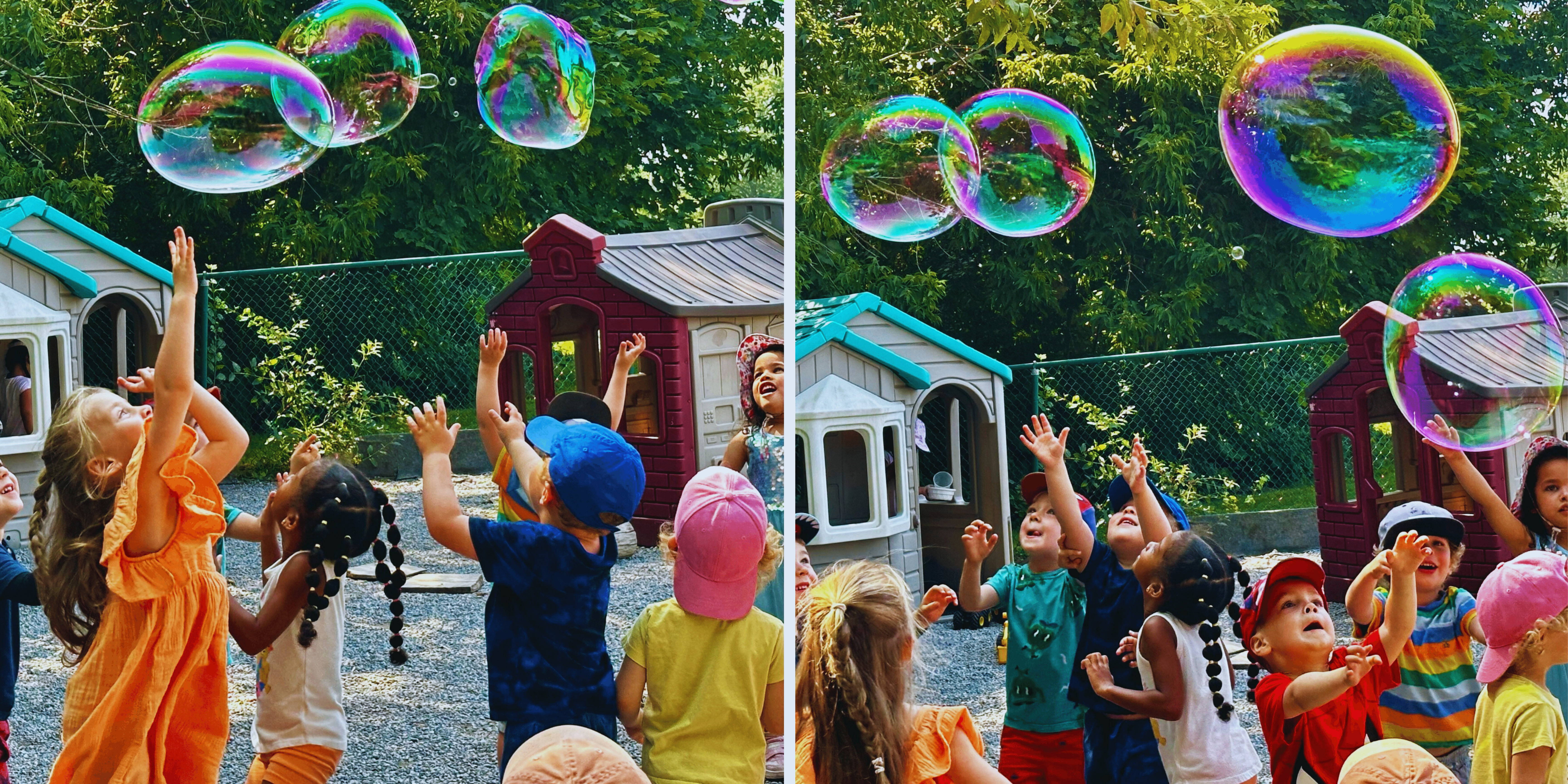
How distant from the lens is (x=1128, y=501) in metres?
2.43

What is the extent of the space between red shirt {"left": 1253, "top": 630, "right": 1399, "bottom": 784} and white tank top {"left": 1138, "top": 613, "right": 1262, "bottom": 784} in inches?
2.4

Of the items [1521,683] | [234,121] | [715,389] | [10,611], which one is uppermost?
[234,121]

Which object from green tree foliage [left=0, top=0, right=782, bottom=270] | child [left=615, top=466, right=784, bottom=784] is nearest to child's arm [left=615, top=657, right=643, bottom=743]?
child [left=615, top=466, right=784, bottom=784]

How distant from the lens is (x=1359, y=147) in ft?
8.06

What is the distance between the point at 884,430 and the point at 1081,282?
32.3 inches

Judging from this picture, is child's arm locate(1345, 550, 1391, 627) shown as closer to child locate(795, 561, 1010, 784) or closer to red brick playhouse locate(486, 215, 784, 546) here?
child locate(795, 561, 1010, 784)

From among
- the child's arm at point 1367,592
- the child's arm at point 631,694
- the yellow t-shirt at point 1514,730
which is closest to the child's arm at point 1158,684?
the child's arm at point 1367,592

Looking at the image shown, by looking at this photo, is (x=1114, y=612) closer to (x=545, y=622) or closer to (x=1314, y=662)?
(x=1314, y=662)

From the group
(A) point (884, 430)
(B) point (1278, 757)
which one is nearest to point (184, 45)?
(A) point (884, 430)

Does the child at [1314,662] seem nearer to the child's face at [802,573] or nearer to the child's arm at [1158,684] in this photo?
the child's arm at [1158,684]

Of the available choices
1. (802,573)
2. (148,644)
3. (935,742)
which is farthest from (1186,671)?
(148,644)

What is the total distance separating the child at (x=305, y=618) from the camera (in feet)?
7.44

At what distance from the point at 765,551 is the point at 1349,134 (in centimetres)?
136

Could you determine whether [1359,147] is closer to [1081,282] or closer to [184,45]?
[1081,282]
